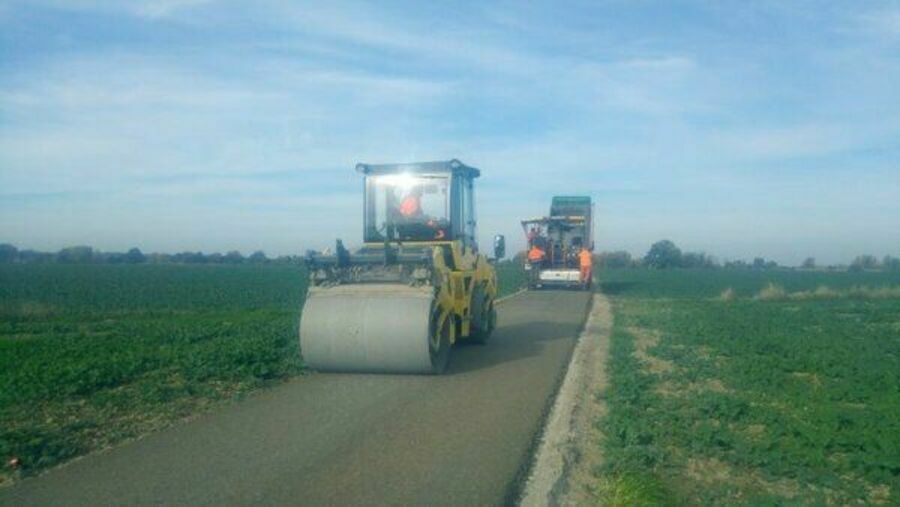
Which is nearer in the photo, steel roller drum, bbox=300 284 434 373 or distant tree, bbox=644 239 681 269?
steel roller drum, bbox=300 284 434 373

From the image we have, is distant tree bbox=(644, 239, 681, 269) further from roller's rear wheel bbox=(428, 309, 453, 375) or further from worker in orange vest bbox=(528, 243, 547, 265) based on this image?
roller's rear wheel bbox=(428, 309, 453, 375)

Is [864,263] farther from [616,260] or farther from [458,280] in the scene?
[458,280]

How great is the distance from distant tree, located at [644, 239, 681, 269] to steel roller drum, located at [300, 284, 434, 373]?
98.8 metres

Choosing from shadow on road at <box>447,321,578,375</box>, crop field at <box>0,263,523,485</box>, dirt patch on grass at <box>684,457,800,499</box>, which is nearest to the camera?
A: dirt patch on grass at <box>684,457,800,499</box>

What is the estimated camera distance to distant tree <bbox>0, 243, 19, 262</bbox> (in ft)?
425

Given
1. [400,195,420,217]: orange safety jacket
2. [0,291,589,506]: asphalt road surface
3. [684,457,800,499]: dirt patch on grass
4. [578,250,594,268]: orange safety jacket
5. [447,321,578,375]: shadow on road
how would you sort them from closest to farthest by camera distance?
[0,291,589,506]: asphalt road surface < [684,457,800,499]: dirt patch on grass < [447,321,578,375]: shadow on road < [400,195,420,217]: orange safety jacket < [578,250,594,268]: orange safety jacket

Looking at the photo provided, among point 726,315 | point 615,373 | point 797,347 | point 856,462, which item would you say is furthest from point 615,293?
point 856,462

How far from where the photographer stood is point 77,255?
420 ft

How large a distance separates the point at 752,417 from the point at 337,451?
16.2ft

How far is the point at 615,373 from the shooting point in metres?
13.0

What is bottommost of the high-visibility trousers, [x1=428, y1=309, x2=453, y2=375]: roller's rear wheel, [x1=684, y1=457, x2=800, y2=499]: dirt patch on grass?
[x1=684, y1=457, x2=800, y2=499]: dirt patch on grass

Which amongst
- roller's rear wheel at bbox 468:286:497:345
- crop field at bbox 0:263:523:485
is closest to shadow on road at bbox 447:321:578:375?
roller's rear wheel at bbox 468:286:497:345

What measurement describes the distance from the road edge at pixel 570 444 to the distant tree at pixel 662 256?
95.6m

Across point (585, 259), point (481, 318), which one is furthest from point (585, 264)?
point (481, 318)
